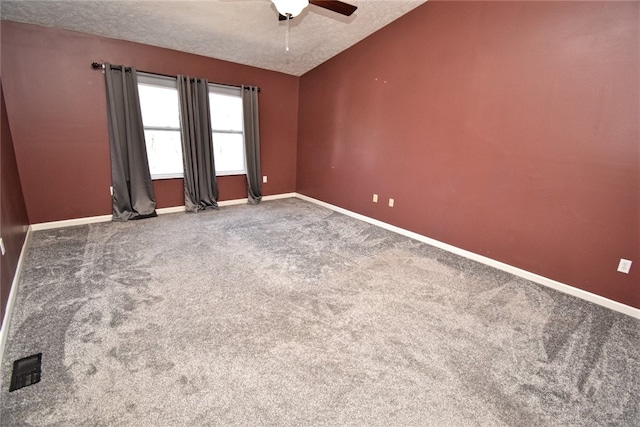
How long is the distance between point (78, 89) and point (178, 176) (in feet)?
4.78

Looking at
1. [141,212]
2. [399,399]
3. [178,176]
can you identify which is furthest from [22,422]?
[178,176]

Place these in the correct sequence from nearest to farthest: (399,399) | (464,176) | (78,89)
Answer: (399,399)
(464,176)
(78,89)

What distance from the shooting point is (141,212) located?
3789 millimetres

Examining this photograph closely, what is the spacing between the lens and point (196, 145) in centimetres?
406

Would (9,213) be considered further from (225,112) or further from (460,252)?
(460,252)

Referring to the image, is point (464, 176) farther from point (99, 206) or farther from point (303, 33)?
point (99, 206)

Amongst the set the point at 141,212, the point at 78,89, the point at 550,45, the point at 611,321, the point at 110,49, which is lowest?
the point at 611,321

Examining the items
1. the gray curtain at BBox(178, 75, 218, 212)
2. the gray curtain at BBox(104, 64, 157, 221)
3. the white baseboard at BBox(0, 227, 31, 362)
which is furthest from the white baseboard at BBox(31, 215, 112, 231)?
the gray curtain at BBox(178, 75, 218, 212)

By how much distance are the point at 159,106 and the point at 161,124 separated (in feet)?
0.80

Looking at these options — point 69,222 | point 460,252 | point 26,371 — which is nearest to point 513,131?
point 460,252

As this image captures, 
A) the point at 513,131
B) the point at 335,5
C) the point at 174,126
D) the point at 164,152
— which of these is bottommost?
the point at 164,152

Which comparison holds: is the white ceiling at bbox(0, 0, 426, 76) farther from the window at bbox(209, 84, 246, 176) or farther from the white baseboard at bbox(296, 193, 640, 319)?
the white baseboard at bbox(296, 193, 640, 319)

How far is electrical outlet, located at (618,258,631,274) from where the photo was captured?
212cm

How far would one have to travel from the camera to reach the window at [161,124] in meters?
3.74
